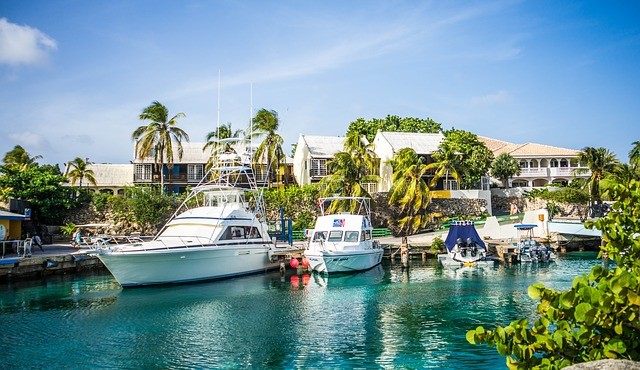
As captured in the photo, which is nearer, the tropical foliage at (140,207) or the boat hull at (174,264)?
the boat hull at (174,264)

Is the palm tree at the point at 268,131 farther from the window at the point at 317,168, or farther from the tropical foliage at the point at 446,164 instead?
the tropical foliage at the point at 446,164

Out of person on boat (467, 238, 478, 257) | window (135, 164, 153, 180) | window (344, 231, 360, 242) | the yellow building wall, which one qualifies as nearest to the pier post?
person on boat (467, 238, 478, 257)

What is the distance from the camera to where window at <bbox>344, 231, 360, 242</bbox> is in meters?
32.3

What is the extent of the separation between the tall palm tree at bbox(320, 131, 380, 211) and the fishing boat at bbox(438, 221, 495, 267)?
1290cm

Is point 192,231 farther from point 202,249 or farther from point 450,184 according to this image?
point 450,184

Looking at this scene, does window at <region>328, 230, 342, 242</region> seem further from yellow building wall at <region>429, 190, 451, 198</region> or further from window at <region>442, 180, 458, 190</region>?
window at <region>442, 180, 458, 190</region>

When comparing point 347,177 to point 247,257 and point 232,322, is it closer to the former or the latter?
point 247,257

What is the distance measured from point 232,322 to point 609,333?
15.8 m

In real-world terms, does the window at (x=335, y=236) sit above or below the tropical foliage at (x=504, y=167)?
below

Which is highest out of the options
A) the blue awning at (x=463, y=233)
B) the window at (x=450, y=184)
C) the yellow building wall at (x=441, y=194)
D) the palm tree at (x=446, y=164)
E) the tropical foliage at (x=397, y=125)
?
the tropical foliage at (x=397, y=125)

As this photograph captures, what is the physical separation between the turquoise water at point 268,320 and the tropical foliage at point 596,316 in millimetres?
8540

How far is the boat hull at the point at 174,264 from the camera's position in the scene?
26125 mm

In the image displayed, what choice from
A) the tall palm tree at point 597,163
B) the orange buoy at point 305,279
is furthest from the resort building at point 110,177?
the tall palm tree at point 597,163

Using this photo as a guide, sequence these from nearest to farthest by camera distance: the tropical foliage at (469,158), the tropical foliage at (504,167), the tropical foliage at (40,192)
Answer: the tropical foliage at (40,192) → the tropical foliage at (469,158) → the tropical foliage at (504,167)
